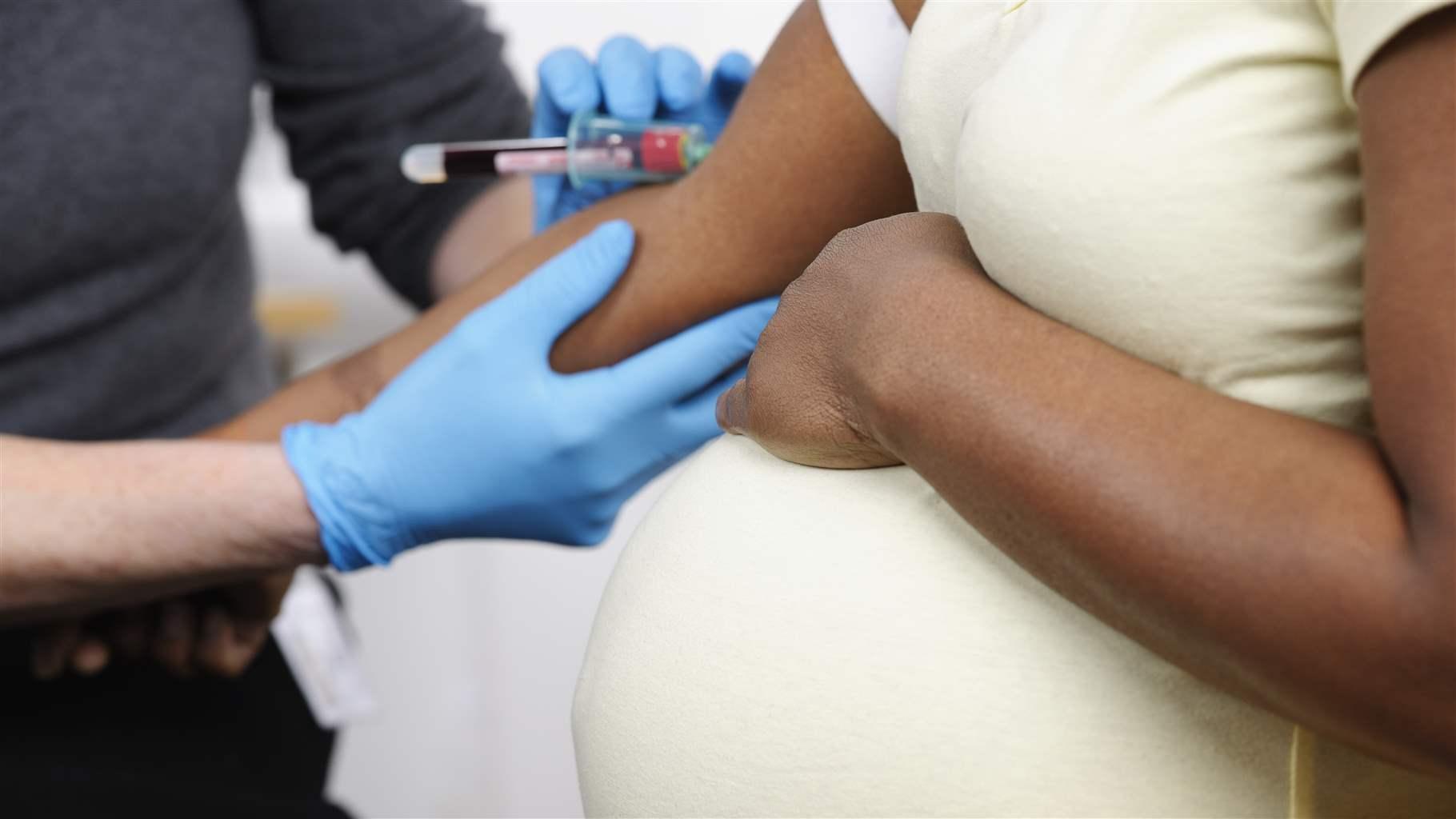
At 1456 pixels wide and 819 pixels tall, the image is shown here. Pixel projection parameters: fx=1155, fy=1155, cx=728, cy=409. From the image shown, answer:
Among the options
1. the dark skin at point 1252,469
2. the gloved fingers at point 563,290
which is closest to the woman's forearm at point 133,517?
the gloved fingers at point 563,290

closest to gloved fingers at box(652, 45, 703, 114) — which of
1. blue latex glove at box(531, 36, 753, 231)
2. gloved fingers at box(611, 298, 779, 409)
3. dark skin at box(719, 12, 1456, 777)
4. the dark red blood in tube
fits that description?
blue latex glove at box(531, 36, 753, 231)

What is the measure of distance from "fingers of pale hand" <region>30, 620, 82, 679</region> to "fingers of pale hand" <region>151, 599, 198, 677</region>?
81 millimetres

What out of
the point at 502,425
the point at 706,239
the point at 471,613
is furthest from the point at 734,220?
the point at 471,613

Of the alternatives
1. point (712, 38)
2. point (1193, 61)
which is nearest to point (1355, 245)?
point (1193, 61)

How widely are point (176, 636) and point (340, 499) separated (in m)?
0.36

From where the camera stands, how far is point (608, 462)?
105 cm

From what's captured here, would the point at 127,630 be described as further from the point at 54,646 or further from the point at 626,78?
the point at 626,78

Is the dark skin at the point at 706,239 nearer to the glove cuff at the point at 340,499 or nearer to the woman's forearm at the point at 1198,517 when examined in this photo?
the glove cuff at the point at 340,499

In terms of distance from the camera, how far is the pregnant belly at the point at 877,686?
0.52 metres

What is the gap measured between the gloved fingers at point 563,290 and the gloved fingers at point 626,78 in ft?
0.52

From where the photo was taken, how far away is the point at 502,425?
1.01m

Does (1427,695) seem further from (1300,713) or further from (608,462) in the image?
(608,462)

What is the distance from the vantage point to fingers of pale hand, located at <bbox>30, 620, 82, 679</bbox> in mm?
1163

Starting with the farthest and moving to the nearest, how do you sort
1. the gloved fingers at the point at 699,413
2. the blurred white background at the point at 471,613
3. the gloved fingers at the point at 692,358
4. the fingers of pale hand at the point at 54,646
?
the blurred white background at the point at 471,613 < the fingers of pale hand at the point at 54,646 < the gloved fingers at the point at 699,413 < the gloved fingers at the point at 692,358
